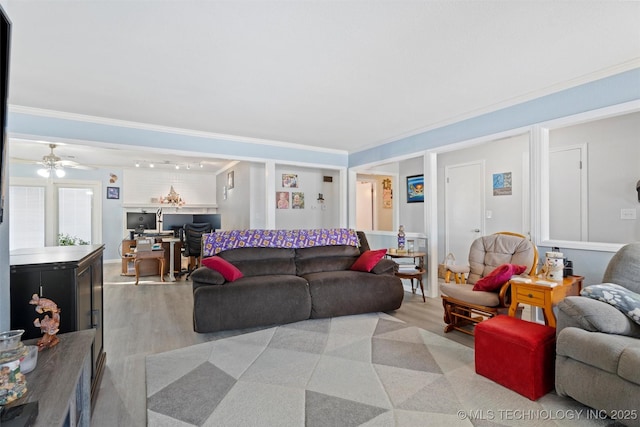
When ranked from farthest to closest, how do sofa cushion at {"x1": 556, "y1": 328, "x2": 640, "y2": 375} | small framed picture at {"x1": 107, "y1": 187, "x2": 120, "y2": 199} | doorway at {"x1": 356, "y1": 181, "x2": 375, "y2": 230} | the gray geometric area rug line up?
doorway at {"x1": 356, "y1": 181, "x2": 375, "y2": 230} → small framed picture at {"x1": 107, "y1": 187, "x2": 120, "y2": 199} → the gray geometric area rug → sofa cushion at {"x1": 556, "y1": 328, "x2": 640, "y2": 375}

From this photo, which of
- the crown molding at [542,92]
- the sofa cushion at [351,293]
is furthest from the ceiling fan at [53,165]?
the crown molding at [542,92]

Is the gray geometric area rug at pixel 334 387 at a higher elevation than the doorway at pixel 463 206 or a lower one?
Result: lower

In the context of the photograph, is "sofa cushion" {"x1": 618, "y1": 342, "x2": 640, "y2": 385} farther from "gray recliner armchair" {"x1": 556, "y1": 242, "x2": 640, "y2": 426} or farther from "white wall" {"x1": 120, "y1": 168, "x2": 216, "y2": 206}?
"white wall" {"x1": 120, "y1": 168, "x2": 216, "y2": 206}

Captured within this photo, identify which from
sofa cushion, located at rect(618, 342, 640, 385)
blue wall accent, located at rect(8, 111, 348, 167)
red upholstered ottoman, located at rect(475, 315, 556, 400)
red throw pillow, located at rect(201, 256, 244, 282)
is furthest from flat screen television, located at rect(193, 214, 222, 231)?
sofa cushion, located at rect(618, 342, 640, 385)

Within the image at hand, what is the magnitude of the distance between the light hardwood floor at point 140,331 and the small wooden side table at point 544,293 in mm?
612

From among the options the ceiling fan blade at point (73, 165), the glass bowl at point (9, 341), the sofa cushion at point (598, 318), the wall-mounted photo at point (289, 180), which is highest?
the ceiling fan blade at point (73, 165)

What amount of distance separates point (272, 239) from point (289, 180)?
2352mm

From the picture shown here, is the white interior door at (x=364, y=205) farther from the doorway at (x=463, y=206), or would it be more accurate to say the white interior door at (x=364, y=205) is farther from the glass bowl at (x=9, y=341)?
the glass bowl at (x=9, y=341)

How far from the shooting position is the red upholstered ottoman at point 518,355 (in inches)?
77.0

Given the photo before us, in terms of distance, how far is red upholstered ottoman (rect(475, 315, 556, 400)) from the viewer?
196 centimetres

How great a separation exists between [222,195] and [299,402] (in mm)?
6703

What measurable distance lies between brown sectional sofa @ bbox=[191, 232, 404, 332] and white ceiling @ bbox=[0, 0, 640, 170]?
1.81 m

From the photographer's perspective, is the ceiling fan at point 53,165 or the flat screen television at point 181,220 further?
the flat screen television at point 181,220

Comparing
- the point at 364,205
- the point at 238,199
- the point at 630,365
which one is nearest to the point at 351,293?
the point at 630,365
